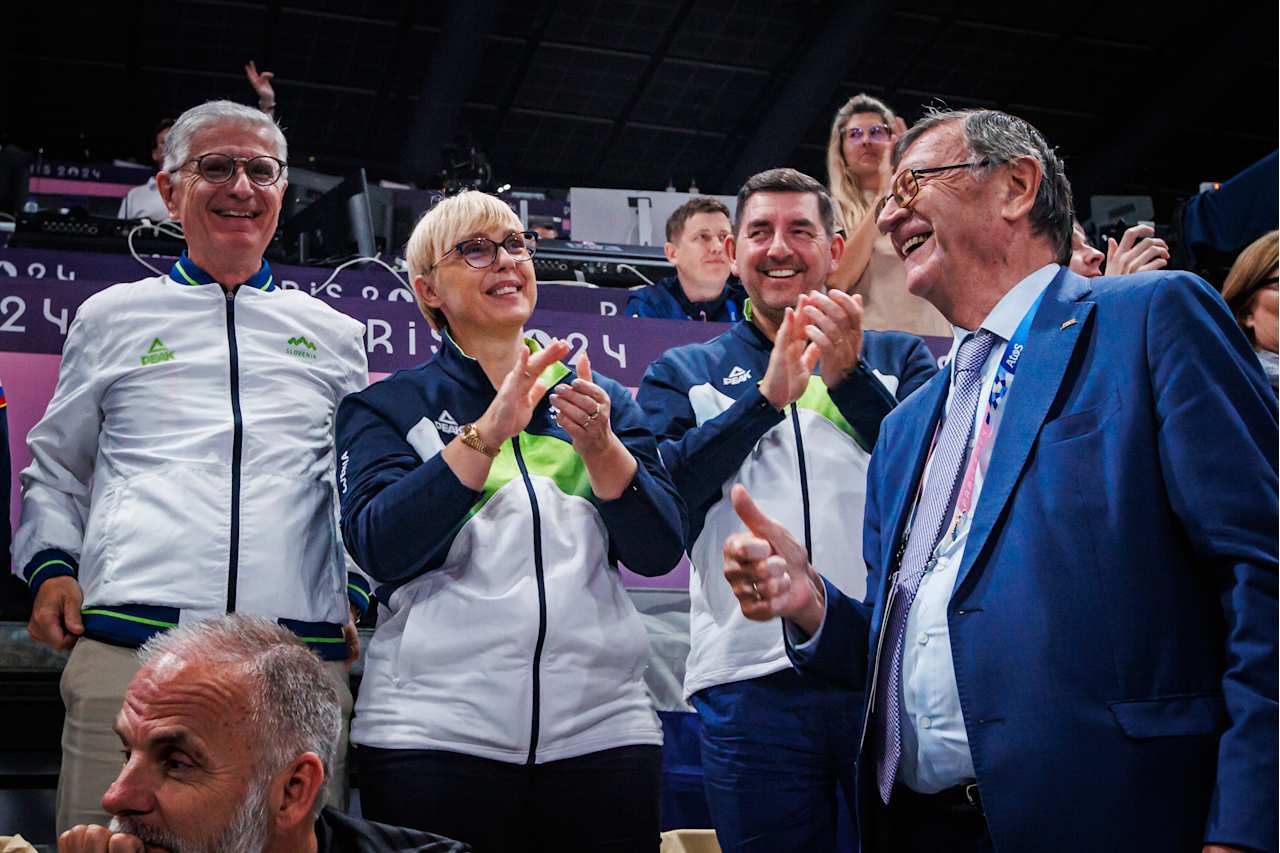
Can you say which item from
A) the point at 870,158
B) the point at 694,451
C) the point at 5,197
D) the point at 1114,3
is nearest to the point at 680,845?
the point at 694,451

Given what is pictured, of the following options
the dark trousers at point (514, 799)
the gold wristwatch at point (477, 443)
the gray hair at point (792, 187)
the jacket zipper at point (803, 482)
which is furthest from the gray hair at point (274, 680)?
the gray hair at point (792, 187)

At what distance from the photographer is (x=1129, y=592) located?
1397mm

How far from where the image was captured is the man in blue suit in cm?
135

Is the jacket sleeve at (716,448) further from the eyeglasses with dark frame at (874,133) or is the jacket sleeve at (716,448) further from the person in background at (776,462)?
the eyeglasses with dark frame at (874,133)

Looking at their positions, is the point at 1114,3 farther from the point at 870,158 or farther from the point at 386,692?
the point at 386,692

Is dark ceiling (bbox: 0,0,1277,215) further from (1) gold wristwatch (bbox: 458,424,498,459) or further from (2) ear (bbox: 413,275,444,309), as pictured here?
(1) gold wristwatch (bbox: 458,424,498,459)

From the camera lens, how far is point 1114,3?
9867 mm

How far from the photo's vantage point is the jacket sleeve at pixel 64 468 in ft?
7.09

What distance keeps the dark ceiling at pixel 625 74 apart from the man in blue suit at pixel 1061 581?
7752mm

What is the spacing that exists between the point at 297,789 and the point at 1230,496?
1.12 meters

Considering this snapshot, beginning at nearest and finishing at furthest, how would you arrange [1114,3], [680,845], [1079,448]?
[1079,448] → [680,845] → [1114,3]

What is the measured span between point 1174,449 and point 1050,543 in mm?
163

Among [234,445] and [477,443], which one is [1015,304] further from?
[234,445]

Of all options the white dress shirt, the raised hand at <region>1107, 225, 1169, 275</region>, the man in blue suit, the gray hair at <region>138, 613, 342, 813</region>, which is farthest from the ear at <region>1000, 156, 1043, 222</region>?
the gray hair at <region>138, 613, 342, 813</region>
